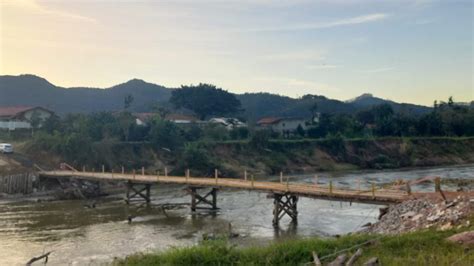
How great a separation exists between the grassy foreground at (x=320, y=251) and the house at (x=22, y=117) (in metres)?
61.9

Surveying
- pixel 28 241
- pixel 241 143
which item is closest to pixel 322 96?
pixel 241 143

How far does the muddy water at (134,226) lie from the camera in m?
25.1

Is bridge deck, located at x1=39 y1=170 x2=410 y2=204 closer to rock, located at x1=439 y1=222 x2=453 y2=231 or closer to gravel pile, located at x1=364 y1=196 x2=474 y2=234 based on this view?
gravel pile, located at x1=364 y1=196 x2=474 y2=234

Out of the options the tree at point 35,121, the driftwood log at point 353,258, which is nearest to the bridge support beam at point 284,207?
the driftwood log at point 353,258

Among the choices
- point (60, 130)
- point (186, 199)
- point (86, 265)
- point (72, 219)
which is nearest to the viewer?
point (86, 265)

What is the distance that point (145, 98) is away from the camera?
19162 centimetres

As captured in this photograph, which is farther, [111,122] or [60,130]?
[111,122]

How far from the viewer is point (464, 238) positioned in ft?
51.4

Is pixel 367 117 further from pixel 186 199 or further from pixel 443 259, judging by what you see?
pixel 443 259

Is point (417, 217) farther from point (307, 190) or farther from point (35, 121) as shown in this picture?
point (35, 121)

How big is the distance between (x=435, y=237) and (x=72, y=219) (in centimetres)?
2546

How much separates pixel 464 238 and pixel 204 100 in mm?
97229

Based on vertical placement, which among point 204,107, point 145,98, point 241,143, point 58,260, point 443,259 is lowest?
point 58,260

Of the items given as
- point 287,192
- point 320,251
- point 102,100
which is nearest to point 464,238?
point 320,251
